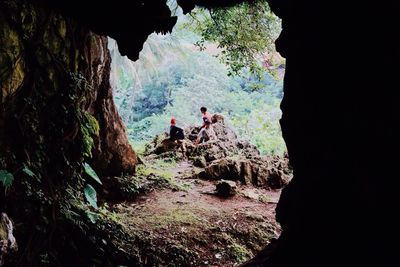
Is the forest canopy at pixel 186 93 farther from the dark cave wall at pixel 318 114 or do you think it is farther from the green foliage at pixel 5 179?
the green foliage at pixel 5 179

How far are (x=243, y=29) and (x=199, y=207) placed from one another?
426 centimetres

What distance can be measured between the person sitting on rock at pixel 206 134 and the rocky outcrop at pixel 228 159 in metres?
0.28

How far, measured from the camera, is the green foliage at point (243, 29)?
25.8ft

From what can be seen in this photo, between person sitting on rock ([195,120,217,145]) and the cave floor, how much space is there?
3.84 meters

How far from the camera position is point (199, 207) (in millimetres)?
7656

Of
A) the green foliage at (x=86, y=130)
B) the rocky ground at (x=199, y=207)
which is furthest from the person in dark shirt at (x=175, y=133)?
the green foliage at (x=86, y=130)

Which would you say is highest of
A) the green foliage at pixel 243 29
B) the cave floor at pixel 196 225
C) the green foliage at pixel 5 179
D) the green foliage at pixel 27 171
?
the green foliage at pixel 243 29

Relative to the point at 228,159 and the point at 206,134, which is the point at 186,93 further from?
the point at 228,159

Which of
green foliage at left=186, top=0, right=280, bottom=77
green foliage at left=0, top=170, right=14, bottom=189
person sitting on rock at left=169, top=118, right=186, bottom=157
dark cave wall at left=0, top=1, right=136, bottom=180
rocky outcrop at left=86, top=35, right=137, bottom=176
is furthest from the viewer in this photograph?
person sitting on rock at left=169, top=118, right=186, bottom=157

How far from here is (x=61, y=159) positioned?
Answer: 4.66m

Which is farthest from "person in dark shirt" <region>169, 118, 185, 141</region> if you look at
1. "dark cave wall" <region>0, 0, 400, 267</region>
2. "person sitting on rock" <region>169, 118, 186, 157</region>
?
"dark cave wall" <region>0, 0, 400, 267</region>

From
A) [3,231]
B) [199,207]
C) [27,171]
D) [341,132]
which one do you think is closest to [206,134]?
[199,207]

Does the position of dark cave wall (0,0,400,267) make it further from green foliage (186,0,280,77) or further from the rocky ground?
green foliage (186,0,280,77)

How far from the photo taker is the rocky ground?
559 cm
